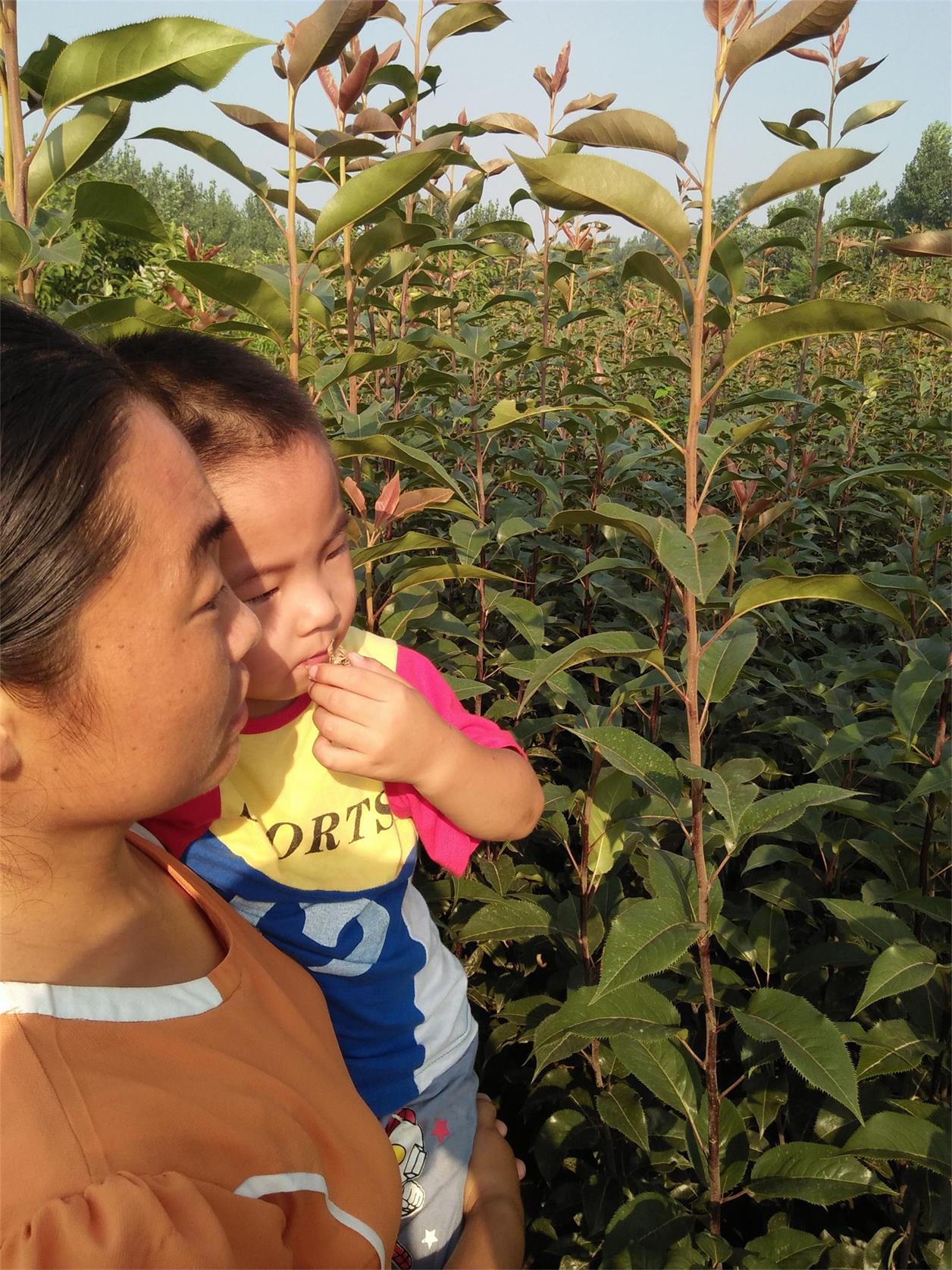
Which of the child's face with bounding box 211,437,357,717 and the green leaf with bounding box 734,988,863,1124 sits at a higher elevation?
A: the child's face with bounding box 211,437,357,717

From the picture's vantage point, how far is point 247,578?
1.22 metres

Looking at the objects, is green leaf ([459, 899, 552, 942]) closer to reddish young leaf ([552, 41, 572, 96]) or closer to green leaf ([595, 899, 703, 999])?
green leaf ([595, 899, 703, 999])

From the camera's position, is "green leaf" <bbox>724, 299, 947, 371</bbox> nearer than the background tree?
Yes

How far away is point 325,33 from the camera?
1.78 metres

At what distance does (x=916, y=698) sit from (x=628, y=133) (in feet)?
3.37

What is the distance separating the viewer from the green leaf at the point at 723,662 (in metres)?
1.42

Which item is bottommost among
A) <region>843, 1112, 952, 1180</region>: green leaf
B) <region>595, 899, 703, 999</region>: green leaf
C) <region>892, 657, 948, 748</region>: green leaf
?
<region>843, 1112, 952, 1180</region>: green leaf

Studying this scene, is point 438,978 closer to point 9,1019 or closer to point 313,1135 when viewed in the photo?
point 313,1135

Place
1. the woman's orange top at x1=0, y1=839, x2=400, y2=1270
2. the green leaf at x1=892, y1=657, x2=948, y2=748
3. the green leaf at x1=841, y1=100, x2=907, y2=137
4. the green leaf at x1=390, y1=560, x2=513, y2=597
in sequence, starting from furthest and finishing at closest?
the green leaf at x1=841, y1=100, x2=907, y2=137
the green leaf at x1=390, y1=560, x2=513, y2=597
the green leaf at x1=892, y1=657, x2=948, y2=748
the woman's orange top at x1=0, y1=839, x2=400, y2=1270

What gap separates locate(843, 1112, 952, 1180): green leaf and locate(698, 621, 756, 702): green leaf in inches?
25.9

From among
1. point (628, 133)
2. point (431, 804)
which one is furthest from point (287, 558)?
point (628, 133)

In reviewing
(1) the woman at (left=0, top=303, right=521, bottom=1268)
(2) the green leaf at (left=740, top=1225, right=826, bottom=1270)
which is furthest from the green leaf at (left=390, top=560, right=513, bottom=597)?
(2) the green leaf at (left=740, top=1225, right=826, bottom=1270)

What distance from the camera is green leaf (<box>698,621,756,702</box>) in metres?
1.42

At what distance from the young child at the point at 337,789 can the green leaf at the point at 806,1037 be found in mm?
459
